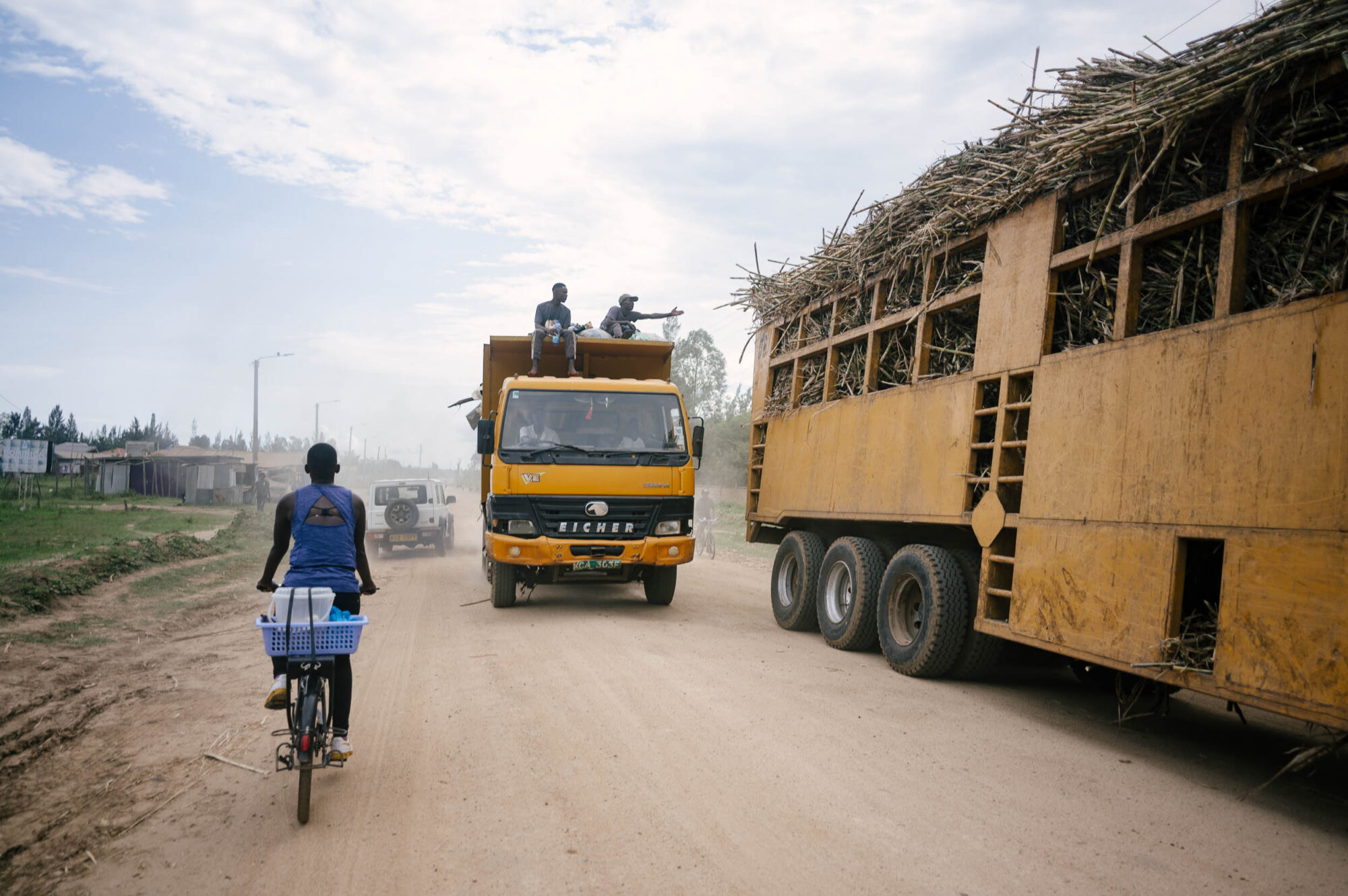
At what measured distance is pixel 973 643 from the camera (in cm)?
676

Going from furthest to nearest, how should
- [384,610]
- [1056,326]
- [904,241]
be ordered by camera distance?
[384,610], [904,241], [1056,326]

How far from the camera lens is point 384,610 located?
11023 millimetres

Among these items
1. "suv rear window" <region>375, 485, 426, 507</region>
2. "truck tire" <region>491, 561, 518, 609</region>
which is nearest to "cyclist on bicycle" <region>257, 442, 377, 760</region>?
"truck tire" <region>491, 561, 518, 609</region>

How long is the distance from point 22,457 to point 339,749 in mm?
26293

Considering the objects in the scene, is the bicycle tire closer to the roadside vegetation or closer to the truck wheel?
the truck wheel

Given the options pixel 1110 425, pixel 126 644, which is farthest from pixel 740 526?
pixel 1110 425

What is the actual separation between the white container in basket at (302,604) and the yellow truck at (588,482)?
5071mm

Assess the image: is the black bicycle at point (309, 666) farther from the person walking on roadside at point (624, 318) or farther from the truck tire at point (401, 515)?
the truck tire at point (401, 515)

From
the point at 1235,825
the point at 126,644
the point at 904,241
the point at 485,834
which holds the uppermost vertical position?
the point at 904,241

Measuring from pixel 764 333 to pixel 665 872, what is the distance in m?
8.28

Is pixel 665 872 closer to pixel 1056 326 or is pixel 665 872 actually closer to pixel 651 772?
pixel 651 772

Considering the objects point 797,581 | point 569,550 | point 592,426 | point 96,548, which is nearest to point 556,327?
point 592,426

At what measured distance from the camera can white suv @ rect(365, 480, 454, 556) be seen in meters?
19.3

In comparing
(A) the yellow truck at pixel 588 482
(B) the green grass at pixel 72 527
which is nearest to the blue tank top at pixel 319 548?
(A) the yellow truck at pixel 588 482
